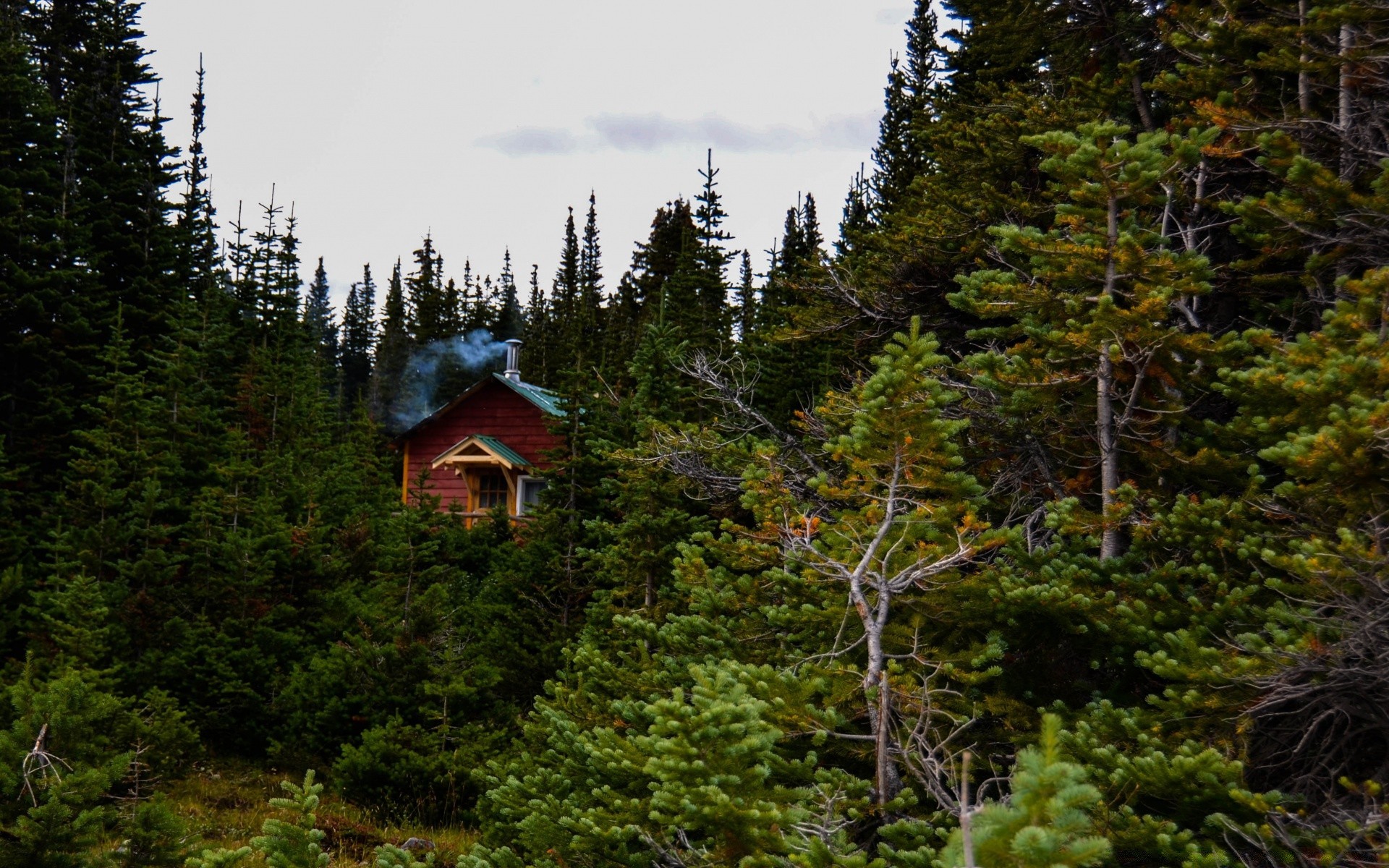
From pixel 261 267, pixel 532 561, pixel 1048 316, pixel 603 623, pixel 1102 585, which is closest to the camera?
pixel 1102 585

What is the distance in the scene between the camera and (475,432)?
33781mm

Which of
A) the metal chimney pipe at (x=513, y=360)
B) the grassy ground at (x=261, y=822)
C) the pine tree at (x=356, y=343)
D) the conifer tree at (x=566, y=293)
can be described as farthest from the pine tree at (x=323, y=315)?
the grassy ground at (x=261, y=822)

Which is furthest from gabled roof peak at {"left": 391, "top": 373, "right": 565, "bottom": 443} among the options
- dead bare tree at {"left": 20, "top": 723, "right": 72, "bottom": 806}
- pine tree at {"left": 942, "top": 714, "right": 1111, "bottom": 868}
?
pine tree at {"left": 942, "top": 714, "right": 1111, "bottom": 868}

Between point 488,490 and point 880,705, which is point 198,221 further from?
point 880,705

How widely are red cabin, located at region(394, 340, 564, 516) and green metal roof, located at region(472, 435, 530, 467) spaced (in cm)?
4

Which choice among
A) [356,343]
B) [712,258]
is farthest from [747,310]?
[356,343]

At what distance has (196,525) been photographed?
18.5 metres

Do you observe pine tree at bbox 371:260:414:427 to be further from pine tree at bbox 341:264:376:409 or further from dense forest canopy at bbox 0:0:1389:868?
dense forest canopy at bbox 0:0:1389:868

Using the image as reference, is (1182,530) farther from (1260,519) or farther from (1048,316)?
(1048,316)

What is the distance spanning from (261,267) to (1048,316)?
3863 cm

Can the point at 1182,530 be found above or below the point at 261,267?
below

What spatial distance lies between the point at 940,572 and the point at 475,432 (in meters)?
28.9

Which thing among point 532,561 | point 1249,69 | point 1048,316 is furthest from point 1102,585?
point 532,561

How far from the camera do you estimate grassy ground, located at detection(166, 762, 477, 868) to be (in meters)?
12.9
